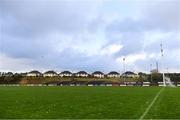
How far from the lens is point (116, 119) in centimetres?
1838

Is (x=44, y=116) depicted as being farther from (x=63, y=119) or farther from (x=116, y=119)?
(x=116, y=119)

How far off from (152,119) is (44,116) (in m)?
4.65

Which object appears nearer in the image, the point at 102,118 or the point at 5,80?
the point at 102,118

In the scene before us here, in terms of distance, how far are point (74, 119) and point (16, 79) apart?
174m

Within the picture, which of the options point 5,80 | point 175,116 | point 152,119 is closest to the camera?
point 152,119

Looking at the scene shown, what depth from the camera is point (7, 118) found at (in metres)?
18.7

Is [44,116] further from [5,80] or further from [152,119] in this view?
[5,80]

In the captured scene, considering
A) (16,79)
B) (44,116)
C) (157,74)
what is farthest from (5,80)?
(44,116)

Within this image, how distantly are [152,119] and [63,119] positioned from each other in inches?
135

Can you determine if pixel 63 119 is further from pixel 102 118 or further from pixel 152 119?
pixel 152 119

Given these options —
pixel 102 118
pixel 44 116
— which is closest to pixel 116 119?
pixel 102 118

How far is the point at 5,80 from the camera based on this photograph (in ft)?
586

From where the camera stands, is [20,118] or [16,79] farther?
[16,79]

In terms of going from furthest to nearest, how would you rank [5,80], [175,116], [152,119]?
[5,80], [175,116], [152,119]
